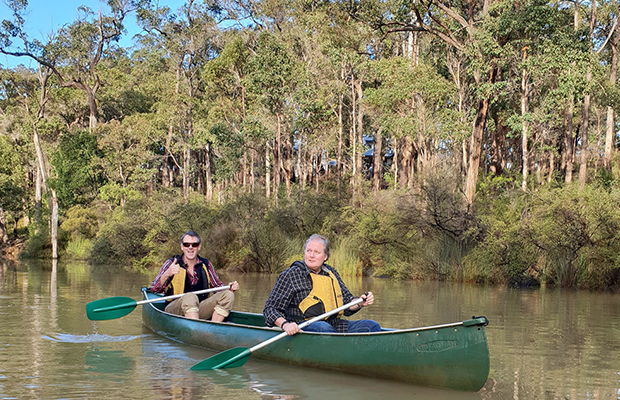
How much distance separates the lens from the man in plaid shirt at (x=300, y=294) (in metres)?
6.61

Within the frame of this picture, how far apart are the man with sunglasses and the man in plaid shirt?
1594 millimetres

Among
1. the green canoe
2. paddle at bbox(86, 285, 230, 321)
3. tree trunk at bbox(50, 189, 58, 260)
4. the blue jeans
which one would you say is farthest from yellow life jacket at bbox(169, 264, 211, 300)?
tree trunk at bbox(50, 189, 58, 260)

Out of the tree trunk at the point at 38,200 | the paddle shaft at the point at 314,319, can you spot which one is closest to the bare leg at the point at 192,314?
the paddle shaft at the point at 314,319

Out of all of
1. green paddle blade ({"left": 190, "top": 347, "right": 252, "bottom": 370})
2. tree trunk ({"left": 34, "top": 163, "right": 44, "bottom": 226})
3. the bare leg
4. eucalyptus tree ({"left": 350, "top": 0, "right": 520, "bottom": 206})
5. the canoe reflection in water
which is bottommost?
the canoe reflection in water

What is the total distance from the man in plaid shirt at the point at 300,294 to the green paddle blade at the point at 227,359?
40 centimetres

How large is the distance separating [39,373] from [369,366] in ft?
10.1

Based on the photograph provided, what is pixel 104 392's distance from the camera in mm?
5754

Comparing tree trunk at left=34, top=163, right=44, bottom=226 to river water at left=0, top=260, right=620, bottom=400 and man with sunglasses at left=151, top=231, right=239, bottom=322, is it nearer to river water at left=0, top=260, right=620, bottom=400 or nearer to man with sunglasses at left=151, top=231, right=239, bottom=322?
river water at left=0, top=260, right=620, bottom=400

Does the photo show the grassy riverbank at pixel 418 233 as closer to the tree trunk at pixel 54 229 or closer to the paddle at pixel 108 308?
the tree trunk at pixel 54 229

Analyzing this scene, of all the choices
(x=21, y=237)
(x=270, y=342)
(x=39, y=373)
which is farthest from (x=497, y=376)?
(x=21, y=237)

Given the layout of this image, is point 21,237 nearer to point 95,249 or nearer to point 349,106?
point 95,249

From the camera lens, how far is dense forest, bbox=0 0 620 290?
17359 millimetres

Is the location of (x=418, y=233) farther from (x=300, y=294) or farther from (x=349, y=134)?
(x=349, y=134)

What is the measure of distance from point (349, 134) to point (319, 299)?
29.8 metres
